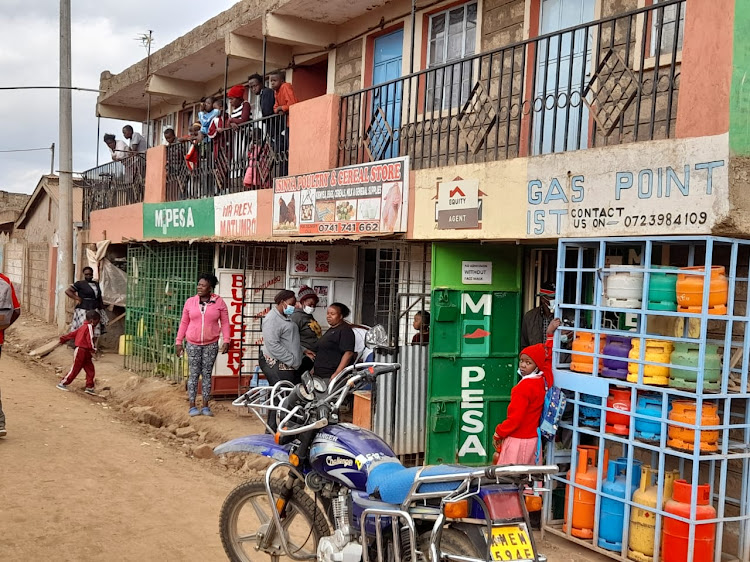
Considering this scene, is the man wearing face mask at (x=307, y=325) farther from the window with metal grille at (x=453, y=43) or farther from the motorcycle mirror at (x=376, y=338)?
the motorcycle mirror at (x=376, y=338)

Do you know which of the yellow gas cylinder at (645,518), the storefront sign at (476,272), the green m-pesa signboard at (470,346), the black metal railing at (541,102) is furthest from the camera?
the storefront sign at (476,272)

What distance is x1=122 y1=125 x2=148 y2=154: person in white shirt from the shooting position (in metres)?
16.7

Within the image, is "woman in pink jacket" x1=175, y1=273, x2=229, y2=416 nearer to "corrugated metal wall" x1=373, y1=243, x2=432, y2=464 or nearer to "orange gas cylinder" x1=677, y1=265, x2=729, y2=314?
"corrugated metal wall" x1=373, y1=243, x2=432, y2=464

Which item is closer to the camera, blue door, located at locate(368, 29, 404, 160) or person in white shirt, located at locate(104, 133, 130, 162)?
blue door, located at locate(368, 29, 404, 160)

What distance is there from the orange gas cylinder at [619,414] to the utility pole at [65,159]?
45.3 ft

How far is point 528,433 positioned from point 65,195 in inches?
536

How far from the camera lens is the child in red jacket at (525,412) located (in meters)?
5.80

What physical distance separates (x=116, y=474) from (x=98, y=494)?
27.9 inches

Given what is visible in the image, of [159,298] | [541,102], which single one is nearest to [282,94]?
[159,298]

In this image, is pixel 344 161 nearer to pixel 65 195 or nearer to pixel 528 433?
pixel 528 433

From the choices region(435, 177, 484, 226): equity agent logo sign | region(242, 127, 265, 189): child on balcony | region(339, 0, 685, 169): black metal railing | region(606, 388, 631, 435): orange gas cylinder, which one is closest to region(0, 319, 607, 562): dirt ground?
region(606, 388, 631, 435): orange gas cylinder

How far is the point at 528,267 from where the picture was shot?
7953mm

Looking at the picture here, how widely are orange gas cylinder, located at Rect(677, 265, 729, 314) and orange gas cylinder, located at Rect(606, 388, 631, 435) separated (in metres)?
0.83

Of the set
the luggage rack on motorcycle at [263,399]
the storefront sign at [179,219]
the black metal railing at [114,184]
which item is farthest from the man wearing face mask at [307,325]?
the black metal railing at [114,184]
